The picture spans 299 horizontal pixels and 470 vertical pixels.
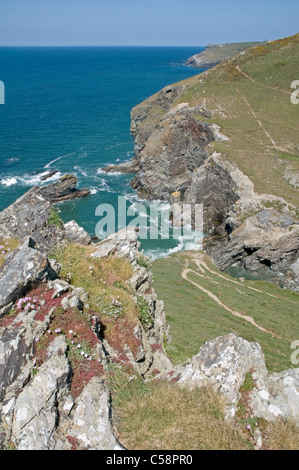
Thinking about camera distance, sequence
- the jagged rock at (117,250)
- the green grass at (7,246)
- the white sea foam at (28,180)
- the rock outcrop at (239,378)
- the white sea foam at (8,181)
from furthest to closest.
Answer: the white sea foam at (28,180) < the white sea foam at (8,181) < the jagged rock at (117,250) < the green grass at (7,246) < the rock outcrop at (239,378)

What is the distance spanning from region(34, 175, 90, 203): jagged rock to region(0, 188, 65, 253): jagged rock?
207 ft

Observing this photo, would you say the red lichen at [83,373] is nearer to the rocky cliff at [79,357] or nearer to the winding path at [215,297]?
the rocky cliff at [79,357]

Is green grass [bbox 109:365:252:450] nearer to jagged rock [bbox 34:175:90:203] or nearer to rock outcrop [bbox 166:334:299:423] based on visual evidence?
rock outcrop [bbox 166:334:299:423]

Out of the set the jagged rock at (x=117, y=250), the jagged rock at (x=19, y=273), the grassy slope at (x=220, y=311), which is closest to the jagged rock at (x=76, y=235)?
the jagged rock at (x=117, y=250)

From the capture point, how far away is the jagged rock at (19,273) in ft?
47.1

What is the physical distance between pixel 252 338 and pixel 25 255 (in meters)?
25.9

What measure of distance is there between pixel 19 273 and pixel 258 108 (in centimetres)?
9688

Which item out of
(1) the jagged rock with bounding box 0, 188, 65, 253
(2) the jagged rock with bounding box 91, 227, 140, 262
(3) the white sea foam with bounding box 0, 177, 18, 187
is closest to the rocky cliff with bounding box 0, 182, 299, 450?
(1) the jagged rock with bounding box 0, 188, 65, 253

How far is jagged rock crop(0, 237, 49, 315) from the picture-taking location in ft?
47.1

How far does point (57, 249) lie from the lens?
20.8 metres

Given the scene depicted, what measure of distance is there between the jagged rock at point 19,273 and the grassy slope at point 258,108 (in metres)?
53.4

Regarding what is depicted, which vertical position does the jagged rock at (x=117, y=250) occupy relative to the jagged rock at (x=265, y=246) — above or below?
above

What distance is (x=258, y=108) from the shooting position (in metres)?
94.9
